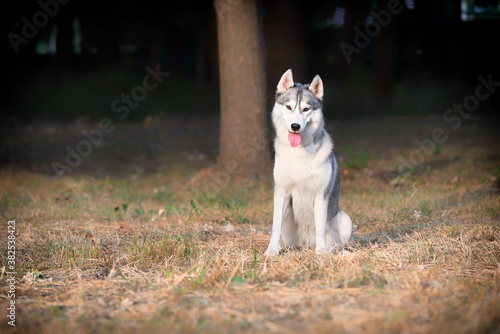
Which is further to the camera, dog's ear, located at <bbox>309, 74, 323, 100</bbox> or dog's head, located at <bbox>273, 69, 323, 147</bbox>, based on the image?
dog's ear, located at <bbox>309, 74, 323, 100</bbox>

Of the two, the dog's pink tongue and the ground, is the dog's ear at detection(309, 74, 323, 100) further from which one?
the ground

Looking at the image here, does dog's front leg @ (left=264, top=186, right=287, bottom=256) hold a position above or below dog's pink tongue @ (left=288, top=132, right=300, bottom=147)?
below

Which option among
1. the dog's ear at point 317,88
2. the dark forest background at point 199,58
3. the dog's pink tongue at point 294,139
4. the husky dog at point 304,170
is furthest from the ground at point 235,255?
the dark forest background at point 199,58

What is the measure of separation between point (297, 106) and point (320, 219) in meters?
1.05

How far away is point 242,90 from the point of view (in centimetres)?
808

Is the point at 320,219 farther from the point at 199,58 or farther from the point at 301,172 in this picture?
the point at 199,58

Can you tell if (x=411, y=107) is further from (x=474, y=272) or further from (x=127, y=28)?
(x=474, y=272)

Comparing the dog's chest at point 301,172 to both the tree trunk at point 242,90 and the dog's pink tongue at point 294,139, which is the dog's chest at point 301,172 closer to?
the dog's pink tongue at point 294,139

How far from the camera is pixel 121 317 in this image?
319 centimetres

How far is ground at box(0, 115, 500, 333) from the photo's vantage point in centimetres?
313

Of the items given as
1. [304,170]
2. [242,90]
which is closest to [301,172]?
[304,170]

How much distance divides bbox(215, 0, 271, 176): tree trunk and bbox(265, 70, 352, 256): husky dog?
3.36 meters

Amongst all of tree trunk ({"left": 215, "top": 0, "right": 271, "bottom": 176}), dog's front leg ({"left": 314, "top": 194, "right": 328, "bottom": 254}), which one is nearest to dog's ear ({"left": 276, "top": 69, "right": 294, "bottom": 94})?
dog's front leg ({"left": 314, "top": 194, "right": 328, "bottom": 254})

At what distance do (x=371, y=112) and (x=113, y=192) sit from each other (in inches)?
440
